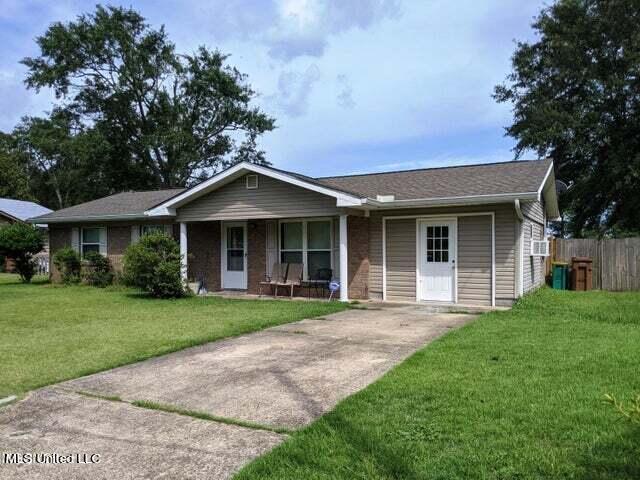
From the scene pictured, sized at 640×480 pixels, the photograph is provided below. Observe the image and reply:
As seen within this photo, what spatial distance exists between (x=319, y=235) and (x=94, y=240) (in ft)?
29.9

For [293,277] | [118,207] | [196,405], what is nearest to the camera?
Result: [196,405]

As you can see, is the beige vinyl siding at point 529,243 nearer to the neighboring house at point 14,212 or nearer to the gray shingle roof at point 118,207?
the gray shingle roof at point 118,207

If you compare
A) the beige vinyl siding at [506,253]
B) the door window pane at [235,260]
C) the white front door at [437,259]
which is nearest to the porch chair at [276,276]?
the door window pane at [235,260]

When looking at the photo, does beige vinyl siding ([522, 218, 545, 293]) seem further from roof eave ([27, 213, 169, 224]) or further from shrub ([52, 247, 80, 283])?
shrub ([52, 247, 80, 283])

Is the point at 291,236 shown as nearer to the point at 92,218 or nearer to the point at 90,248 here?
the point at 92,218

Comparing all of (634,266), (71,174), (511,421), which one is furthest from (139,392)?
(71,174)

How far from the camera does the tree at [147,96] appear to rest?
110 ft

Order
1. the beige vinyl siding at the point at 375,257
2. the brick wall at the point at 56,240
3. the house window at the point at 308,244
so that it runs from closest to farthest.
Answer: the beige vinyl siding at the point at 375,257 < the house window at the point at 308,244 < the brick wall at the point at 56,240

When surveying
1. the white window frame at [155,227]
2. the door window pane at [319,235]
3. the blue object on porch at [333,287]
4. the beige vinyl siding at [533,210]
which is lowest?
the blue object on porch at [333,287]

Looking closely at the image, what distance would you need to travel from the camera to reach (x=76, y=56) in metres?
33.6

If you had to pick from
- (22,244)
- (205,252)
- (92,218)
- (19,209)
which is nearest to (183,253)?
(205,252)

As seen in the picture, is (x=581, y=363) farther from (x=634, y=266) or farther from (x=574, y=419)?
(x=634, y=266)

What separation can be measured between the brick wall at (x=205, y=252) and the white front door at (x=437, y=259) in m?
6.45

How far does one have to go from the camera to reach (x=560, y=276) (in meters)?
14.3
